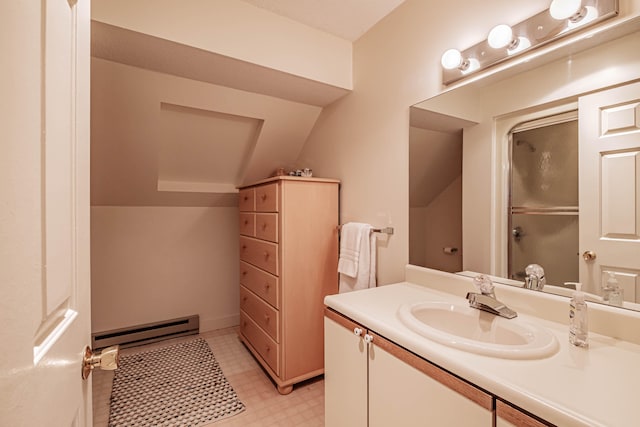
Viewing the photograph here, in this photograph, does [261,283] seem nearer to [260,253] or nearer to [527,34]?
[260,253]

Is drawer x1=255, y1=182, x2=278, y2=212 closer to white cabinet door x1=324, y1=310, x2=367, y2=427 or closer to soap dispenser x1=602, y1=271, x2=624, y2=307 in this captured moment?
white cabinet door x1=324, y1=310, x2=367, y2=427

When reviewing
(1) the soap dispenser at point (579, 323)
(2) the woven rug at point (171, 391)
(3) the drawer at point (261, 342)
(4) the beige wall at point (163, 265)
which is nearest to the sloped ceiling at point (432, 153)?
(1) the soap dispenser at point (579, 323)

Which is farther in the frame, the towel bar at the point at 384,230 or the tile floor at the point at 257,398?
the towel bar at the point at 384,230

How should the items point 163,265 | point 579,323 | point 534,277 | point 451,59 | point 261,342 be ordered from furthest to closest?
point 163,265, point 261,342, point 451,59, point 534,277, point 579,323

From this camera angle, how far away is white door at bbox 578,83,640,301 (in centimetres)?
91

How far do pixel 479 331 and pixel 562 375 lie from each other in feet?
1.37

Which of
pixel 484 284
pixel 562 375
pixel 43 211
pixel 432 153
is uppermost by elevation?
pixel 432 153

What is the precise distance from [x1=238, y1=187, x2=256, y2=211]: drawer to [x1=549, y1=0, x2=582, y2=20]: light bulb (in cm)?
189

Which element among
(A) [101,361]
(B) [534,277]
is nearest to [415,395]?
(B) [534,277]

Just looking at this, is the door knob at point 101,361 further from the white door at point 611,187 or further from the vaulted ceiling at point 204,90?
the vaulted ceiling at point 204,90

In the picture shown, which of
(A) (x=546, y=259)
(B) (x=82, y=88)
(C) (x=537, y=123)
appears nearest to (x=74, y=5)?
(B) (x=82, y=88)

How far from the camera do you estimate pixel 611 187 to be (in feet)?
3.11

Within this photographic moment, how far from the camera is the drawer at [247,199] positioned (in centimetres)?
228

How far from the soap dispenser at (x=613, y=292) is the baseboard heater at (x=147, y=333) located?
2.95m
